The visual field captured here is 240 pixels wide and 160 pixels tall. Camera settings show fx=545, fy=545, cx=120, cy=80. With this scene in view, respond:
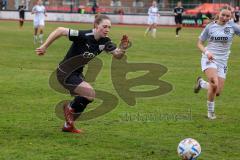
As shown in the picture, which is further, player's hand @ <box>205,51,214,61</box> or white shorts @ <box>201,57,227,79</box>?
white shorts @ <box>201,57,227,79</box>

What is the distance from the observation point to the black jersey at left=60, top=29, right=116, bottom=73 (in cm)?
930

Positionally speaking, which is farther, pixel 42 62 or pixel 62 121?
pixel 42 62

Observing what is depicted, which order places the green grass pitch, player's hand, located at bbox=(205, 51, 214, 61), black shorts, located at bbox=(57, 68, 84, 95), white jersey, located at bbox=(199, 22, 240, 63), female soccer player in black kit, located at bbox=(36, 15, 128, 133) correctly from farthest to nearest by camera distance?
1. white jersey, located at bbox=(199, 22, 240, 63)
2. player's hand, located at bbox=(205, 51, 214, 61)
3. black shorts, located at bbox=(57, 68, 84, 95)
4. female soccer player in black kit, located at bbox=(36, 15, 128, 133)
5. the green grass pitch

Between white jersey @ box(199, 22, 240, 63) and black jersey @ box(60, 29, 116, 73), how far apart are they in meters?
2.68

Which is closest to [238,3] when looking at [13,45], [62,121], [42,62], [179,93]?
[13,45]

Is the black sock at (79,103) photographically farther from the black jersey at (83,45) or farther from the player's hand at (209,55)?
the player's hand at (209,55)

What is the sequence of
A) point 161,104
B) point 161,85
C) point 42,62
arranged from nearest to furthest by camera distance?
point 161,104, point 161,85, point 42,62

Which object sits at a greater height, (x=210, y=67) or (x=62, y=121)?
(x=210, y=67)

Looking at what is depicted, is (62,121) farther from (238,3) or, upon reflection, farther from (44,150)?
(238,3)

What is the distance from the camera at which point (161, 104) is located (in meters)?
12.8

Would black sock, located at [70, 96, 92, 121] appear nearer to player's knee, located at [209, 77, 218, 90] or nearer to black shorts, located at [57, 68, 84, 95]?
black shorts, located at [57, 68, 84, 95]

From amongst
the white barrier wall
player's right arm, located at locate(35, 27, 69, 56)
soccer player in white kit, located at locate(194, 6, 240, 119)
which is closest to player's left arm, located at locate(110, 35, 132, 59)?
player's right arm, located at locate(35, 27, 69, 56)

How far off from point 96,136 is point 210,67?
10.4 ft

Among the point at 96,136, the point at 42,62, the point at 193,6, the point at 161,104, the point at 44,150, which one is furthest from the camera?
the point at 193,6
